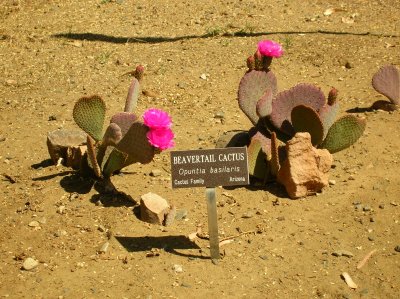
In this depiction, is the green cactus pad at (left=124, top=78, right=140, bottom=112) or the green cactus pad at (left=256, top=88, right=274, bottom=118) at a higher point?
the green cactus pad at (left=124, top=78, right=140, bottom=112)

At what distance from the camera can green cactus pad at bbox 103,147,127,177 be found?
15.0 feet

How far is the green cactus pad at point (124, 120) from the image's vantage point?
4.45 m

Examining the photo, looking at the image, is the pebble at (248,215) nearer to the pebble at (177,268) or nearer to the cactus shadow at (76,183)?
the pebble at (177,268)

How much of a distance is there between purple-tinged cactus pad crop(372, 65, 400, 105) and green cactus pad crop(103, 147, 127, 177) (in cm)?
196

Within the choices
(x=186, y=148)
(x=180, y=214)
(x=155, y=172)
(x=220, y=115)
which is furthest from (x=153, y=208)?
(x=220, y=115)

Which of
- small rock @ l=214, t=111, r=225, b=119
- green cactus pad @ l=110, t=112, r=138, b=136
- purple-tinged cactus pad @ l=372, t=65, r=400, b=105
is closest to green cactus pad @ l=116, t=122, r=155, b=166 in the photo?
green cactus pad @ l=110, t=112, r=138, b=136

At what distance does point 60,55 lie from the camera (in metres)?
6.55

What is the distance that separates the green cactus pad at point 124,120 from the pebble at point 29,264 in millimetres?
855

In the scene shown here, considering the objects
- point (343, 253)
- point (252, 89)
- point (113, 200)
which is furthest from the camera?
point (252, 89)

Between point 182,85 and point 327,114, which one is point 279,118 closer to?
point 327,114

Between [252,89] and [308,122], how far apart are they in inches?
17.4

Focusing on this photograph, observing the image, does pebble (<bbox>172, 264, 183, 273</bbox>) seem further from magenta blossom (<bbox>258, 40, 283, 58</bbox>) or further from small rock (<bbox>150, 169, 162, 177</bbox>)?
magenta blossom (<bbox>258, 40, 283, 58</bbox>)

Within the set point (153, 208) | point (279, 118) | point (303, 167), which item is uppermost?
point (279, 118)

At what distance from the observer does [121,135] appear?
14.4 feet
